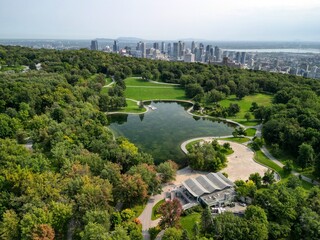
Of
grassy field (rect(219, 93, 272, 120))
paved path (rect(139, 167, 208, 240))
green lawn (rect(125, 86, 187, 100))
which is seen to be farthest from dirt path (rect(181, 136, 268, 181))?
green lawn (rect(125, 86, 187, 100))

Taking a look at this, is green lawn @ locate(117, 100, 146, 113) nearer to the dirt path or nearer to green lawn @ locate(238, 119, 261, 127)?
the dirt path

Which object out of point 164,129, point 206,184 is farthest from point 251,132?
point 206,184

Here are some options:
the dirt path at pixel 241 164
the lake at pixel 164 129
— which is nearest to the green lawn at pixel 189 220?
the dirt path at pixel 241 164

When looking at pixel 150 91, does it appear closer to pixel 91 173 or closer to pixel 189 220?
pixel 91 173

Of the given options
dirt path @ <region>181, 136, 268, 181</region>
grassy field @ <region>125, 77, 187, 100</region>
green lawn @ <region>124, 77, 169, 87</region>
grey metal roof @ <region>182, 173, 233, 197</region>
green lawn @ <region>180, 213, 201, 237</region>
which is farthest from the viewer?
green lawn @ <region>124, 77, 169, 87</region>

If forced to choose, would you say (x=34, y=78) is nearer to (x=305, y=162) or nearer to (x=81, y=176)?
(x=81, y=176)

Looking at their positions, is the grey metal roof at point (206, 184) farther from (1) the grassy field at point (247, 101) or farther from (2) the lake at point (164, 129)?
(1) the grassy field at point (247, 101)
